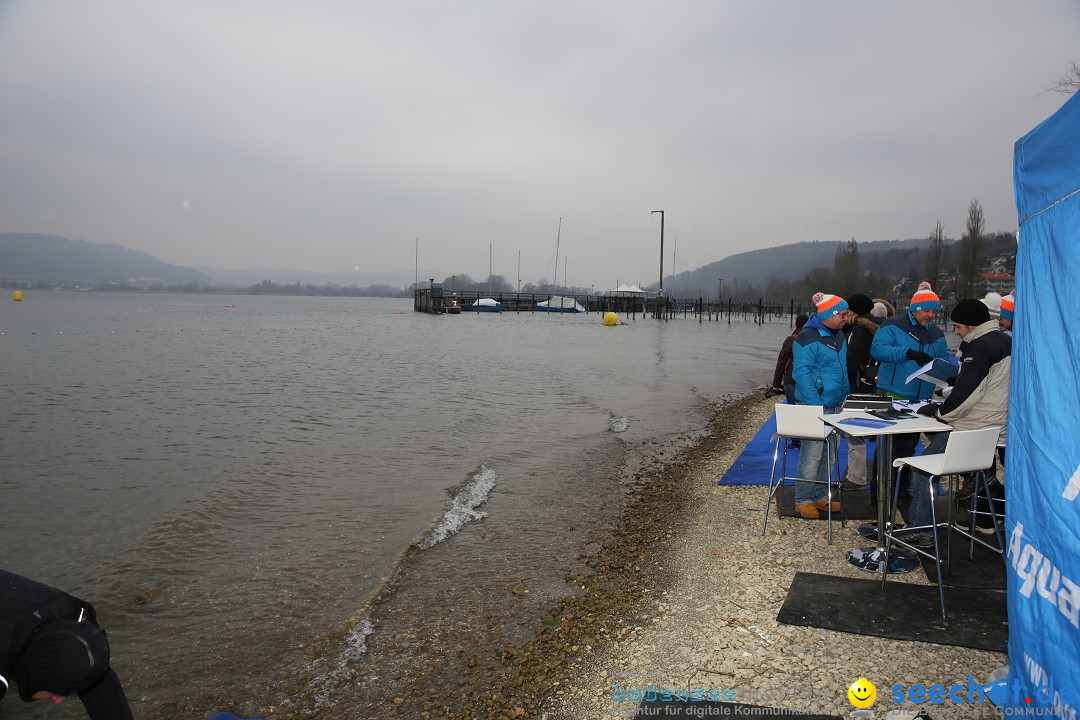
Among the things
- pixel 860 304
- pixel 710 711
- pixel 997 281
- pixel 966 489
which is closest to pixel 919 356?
pixel 966 489

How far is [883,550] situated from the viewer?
176 inches

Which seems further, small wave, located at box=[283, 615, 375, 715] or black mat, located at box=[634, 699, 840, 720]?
small wave, located at box=[283, 615, 375, 715]

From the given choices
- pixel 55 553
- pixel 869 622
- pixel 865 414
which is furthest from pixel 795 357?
pixel 55 553

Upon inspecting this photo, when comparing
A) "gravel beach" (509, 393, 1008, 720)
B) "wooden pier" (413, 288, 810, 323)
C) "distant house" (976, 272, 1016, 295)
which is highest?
"distant house" (976, 272, 1016, 295)

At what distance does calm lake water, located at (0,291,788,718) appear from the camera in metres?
4.42

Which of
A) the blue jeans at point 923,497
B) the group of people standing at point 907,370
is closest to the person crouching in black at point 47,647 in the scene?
the group of people standing at point 907,370

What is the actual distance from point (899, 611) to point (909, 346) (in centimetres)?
306

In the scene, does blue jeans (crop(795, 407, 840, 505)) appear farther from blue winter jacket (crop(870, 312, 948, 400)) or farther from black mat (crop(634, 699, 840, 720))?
black mat (crop(634, 699, 840, 720))

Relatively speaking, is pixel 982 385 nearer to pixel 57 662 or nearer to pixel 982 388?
pixel 982 388

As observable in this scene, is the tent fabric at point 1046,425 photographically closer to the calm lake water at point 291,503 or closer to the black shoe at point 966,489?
the calm lake water at point 291,503

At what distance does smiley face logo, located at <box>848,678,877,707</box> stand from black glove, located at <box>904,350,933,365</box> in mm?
3917

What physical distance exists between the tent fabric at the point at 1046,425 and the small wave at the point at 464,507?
199 inches

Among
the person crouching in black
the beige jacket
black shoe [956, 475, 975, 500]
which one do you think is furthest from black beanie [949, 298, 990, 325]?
the person crouching in black

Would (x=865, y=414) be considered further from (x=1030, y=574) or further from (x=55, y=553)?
(x=55, y=553)
